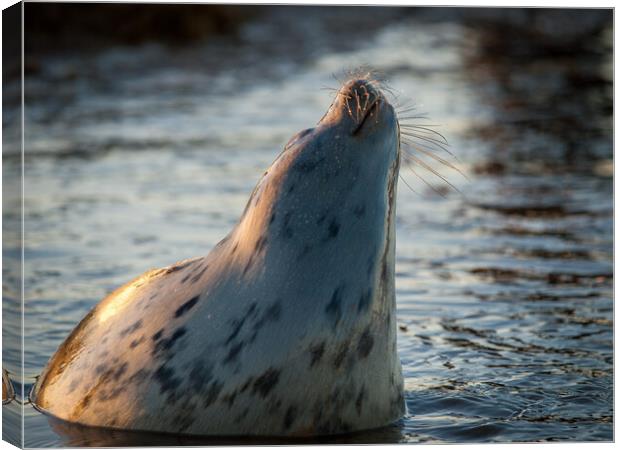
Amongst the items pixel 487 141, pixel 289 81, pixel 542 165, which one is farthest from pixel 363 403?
pixel 289 81

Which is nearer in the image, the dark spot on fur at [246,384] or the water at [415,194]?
the dark spot on fur at [246,384]

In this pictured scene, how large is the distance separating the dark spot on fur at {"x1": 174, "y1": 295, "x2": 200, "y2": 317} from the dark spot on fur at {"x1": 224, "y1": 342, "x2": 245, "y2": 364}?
27 cm

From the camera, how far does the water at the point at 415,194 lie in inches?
236

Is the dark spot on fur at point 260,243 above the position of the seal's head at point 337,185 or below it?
below

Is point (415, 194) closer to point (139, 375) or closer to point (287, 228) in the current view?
point (287, 228)

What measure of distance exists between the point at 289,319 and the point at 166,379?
48 cm

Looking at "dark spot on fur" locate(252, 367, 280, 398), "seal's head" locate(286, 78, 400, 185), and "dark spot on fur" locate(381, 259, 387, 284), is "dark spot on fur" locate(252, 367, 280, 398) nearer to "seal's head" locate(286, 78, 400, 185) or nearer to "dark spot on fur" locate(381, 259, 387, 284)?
"dark spot on fur" locate(381, 259, 387, 284)

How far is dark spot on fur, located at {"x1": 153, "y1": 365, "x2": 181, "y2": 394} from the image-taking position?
16.4ft

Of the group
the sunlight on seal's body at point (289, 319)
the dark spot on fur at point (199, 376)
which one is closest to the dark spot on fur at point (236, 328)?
the sunlight on seal's body at point (289, 319)

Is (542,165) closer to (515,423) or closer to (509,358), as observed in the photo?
(509,358)

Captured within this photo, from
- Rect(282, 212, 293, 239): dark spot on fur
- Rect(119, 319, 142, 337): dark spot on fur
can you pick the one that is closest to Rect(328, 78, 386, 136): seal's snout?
Rect(282, 212, 293, 239): dark spot on fur

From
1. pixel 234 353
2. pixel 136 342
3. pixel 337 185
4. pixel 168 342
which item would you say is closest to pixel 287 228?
pixel 337 185

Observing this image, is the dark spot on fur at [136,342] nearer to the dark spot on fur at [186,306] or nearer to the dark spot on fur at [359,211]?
the dark spot on fur at [186,306]

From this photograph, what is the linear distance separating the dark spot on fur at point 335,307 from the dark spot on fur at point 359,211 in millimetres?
271
